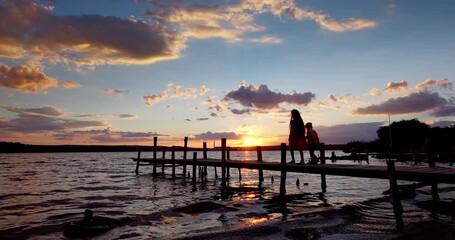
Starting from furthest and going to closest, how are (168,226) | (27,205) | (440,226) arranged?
(27,205), (168,226), (440,226)

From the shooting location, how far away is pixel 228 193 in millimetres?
18359

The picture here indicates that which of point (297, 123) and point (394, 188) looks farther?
point (297, 123)

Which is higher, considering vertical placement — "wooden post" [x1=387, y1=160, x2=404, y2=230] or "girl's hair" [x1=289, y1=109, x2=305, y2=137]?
"girl's hair" [x1=289, y1=109, x2=305, y2=137]

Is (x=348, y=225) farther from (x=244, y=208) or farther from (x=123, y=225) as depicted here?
(x=123, y=225)

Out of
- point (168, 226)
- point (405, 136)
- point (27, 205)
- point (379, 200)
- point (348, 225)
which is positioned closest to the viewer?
point (348, 225)

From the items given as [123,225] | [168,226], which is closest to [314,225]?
[168,226]

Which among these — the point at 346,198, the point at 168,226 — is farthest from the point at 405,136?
the point at 168,226

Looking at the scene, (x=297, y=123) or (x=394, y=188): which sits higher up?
(x=297, y=123)

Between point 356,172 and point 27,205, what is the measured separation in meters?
15.5

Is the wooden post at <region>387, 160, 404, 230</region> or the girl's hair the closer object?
the wooden post at <region>387, 160, 404, 230</region>

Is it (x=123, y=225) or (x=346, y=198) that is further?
(x=346, y=198)

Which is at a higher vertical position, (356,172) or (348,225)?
(356,172)

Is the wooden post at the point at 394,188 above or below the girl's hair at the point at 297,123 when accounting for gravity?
below

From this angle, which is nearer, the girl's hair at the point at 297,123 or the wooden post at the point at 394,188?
the wooden post at the point at 394,188
